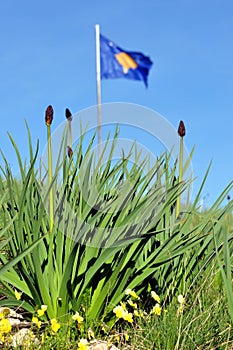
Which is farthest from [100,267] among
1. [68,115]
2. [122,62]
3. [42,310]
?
[122,62]

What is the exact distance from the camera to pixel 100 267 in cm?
247

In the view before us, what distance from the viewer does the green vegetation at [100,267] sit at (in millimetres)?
2295

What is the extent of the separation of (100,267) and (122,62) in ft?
53.9

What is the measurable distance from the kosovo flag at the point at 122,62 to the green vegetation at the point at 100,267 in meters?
15.7

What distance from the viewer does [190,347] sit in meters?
2.24

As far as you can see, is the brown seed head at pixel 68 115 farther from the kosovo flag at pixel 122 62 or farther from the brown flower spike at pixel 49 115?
the kosovo flag at pixel 122 62

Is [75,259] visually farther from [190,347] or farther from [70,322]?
[190,347]

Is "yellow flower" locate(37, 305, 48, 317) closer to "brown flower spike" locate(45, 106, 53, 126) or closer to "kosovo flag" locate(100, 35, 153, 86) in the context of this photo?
"brown flower spike" locate(45, 106, 53, 126)

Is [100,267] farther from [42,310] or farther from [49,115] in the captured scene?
[49,115]

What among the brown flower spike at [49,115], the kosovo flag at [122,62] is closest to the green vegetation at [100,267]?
the brown flower spike at [49,115]

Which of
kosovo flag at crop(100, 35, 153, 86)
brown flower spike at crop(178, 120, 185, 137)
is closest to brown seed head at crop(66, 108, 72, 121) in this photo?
brown flower spike at crop(178, 120, 185, 137)

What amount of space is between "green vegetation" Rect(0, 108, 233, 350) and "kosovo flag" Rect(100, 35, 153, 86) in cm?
1575

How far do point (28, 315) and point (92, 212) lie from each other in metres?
0.58

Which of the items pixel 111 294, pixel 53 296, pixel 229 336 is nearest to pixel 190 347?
pixel 229 336
